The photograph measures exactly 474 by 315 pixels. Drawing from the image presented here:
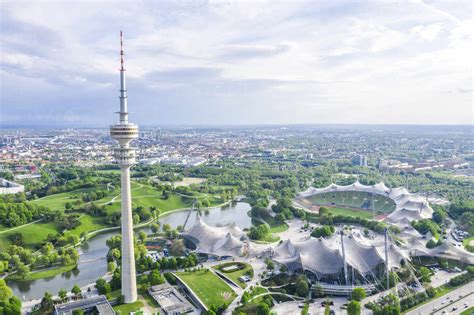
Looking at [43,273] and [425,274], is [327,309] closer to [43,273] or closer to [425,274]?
[425,274]

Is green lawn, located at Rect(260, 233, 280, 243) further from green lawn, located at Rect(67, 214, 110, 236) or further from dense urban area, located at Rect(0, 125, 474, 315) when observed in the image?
green lawn, located at Rect(67, 214, 110, 236)

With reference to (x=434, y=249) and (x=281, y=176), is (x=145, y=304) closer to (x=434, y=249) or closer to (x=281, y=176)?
(x=434, y=249)

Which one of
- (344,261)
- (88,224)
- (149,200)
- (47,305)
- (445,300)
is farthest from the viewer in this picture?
(149,200)

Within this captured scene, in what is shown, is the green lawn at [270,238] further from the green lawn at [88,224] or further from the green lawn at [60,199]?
the green lawn at [60,199]

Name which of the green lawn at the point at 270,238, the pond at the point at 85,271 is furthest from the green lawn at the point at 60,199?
the green lawn at the point at 270,238

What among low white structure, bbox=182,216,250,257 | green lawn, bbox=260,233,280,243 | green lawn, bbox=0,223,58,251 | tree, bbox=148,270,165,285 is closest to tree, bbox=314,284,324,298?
low white structure, bbox=182,216,250,257

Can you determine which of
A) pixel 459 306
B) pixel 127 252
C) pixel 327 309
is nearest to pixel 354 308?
pixel 327 309
